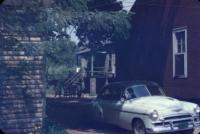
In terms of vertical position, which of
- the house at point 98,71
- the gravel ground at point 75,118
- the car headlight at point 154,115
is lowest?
the gravel ground at point 75,118

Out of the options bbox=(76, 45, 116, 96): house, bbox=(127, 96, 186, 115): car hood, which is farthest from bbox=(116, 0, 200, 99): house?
bbox=(127, 96, 186, 115): car hood

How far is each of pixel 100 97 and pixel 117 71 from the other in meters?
6.39

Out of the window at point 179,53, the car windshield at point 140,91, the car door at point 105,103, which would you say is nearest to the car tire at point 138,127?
the car windshield at point 140,91

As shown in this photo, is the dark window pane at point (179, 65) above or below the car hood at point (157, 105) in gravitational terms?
above

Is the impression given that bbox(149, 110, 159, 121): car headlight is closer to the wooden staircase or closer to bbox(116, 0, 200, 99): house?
bbox(116, 0, 200, 99): house

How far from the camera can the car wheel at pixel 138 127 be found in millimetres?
10112

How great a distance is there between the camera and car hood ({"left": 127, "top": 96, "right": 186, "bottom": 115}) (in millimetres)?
9922

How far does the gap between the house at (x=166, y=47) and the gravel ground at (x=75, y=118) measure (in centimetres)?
281

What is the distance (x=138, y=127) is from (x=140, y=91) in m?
1.17

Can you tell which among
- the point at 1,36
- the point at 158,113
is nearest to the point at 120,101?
the point at 158,113

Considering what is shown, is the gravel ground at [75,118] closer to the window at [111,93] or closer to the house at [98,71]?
the window at [111,93]

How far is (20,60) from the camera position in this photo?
9.55 m

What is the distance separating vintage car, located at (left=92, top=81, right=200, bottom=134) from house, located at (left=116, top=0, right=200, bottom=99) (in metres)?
3.22

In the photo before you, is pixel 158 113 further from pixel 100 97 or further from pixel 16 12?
pixel 16 12
